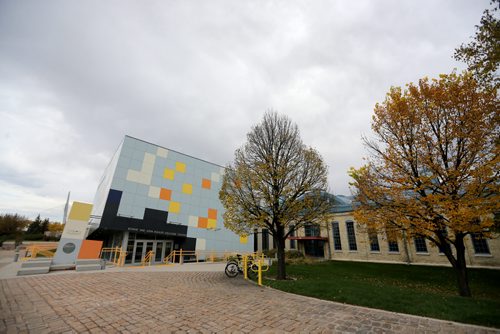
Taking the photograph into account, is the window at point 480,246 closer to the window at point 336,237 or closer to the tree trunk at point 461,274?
the window at point 336,237

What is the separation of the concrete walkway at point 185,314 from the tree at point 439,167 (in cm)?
482

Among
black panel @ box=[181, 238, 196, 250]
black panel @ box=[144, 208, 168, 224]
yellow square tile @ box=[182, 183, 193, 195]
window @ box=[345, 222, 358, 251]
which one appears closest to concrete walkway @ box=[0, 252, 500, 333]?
black panel @ box=[144, 208, 168, 224]

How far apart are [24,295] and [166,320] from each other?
6255 mm

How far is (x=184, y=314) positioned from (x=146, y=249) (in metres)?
19.1

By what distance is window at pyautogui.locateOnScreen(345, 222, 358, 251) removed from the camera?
2858 centimetres

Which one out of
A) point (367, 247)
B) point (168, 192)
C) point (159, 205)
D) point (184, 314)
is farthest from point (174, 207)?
point (367, 247)

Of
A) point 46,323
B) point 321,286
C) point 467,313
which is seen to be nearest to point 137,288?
point 46,323

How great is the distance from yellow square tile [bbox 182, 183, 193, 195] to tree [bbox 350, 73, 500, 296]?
19.8 metres

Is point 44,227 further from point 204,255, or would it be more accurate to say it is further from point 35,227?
point 204,255

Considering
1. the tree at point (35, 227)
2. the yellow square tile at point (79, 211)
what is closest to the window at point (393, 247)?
the yellow square tile at point (79, 211)

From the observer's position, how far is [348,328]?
502 centimetres

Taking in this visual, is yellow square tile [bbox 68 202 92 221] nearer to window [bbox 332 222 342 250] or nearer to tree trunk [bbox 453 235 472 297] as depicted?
tree trunk [bbox 453 235 472 297]

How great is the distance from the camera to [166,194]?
2391cm

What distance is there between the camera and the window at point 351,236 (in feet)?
93.8
